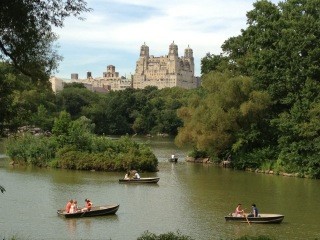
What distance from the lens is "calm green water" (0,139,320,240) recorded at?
69.9 feet

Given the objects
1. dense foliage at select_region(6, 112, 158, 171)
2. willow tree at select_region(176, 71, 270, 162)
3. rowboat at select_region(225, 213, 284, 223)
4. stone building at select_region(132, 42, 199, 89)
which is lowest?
rowboat at select_region(225, 213, 284, 223)

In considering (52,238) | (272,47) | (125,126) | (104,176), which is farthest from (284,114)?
(125,126)

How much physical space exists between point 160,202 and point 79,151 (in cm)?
1467

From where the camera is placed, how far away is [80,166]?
39.2m

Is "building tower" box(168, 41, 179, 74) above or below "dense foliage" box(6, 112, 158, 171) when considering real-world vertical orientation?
above

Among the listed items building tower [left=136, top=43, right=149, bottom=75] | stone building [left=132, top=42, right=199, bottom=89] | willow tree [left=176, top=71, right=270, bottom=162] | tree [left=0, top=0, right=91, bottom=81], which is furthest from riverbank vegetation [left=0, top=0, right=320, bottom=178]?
building tower [left=136, top=43, right=149, bottom=75]

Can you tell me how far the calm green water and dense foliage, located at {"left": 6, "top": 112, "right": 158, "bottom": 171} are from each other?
53.7 inches

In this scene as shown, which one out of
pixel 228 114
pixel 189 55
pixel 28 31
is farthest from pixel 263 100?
pixel 189 55

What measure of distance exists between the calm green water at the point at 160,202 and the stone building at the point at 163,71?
134726 mm

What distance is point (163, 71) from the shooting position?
577ft

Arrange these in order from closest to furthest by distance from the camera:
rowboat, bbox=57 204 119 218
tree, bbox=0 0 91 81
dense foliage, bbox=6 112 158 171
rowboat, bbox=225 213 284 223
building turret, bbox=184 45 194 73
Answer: tree, bbox=0 0 91 81 → rowboat, bbox=225 213 284 223 → rowboat, bbox=57 204 119 218 → dense foliage, bbox=6 112 158 171 → building turret, bbox=184 45 194 73

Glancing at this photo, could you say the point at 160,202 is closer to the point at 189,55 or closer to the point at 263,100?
the point at 263,100

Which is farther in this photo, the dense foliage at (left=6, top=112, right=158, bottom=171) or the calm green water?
the dense foliage at (left=6, top=112, right=158, bottom=171)

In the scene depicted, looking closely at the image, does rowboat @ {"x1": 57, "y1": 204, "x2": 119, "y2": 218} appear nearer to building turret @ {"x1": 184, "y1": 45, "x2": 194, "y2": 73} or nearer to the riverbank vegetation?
the riverbank vegetation
